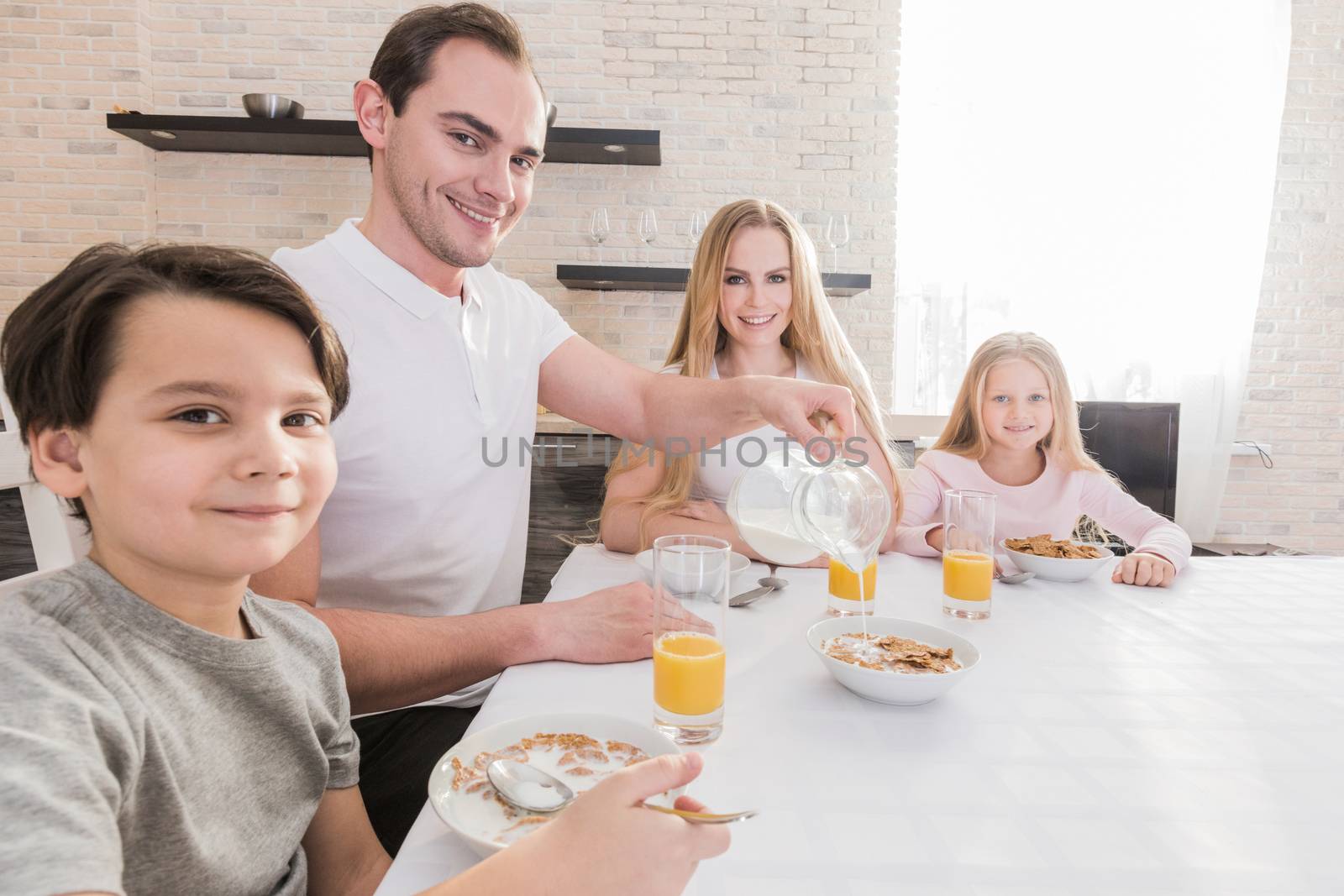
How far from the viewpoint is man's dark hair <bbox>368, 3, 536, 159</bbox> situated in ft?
4.48

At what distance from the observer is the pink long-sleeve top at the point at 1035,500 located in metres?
1.88

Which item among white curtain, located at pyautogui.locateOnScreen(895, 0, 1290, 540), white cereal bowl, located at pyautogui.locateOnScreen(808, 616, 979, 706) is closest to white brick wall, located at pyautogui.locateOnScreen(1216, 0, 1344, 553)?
white curtain, located at pyautogui.locateOnScreen(895, 0, 1290, 540)

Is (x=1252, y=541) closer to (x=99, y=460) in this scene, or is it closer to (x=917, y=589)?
(x=917, y=589)

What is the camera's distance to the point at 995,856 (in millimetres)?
606

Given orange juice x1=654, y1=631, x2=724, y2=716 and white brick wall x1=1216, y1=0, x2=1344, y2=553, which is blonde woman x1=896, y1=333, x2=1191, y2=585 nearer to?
orange juice x1=654, y1=631, x2=724, y2=716

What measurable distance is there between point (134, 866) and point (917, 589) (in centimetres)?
113

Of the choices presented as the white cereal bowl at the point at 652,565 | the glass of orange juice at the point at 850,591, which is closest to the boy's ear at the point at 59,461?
the white cereal bowl at the point at 652,565

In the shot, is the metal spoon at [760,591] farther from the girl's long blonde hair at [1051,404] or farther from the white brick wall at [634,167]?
the white brick wall at [634,167]

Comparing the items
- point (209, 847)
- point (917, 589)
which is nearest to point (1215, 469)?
point (917, 589)

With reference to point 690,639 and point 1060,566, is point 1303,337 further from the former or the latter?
point 690,639

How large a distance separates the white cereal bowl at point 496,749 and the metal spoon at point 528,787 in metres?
0.02

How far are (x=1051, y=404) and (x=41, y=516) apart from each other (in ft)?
7.45

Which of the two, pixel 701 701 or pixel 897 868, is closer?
pixel 897 868

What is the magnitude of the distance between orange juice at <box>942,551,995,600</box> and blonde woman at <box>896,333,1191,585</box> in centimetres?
72
